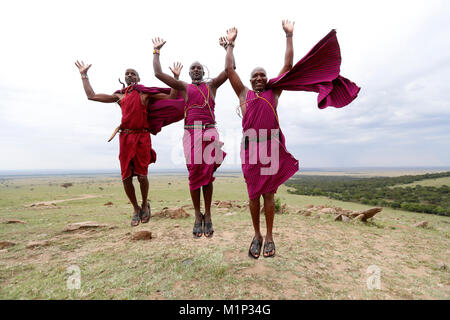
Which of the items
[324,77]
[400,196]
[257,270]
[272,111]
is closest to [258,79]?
[272,111]

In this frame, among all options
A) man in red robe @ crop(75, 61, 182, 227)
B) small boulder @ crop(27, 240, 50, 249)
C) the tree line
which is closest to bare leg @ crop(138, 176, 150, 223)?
man in red robe @ crop(75, 61, 182, 227)

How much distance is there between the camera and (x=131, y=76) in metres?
4.55

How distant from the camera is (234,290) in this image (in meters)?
3.25

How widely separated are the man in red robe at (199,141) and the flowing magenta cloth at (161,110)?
0.54m

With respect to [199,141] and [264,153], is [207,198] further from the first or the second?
[264,153]

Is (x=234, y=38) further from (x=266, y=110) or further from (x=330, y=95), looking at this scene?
(x=330, y=95)

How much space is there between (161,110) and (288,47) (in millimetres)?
2909

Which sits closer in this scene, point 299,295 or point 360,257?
point 299,295

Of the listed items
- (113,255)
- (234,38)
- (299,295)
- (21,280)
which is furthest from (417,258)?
(21,280)

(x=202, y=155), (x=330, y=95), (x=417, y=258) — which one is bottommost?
(x=417, y=258)

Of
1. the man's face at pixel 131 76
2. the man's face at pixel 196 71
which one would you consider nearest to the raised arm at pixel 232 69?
the man's face at pixel 196 71

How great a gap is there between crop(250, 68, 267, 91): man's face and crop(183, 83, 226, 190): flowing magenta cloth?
897 mm

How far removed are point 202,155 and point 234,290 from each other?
2.35 m

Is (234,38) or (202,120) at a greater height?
(234,38)
